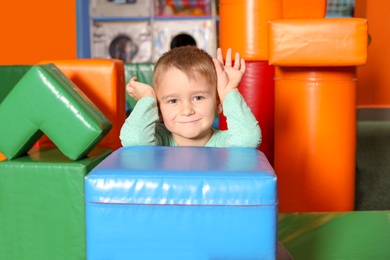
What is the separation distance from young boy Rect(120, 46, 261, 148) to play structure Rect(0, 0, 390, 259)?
0.44 ft

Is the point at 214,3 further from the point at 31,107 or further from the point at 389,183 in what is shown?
the point at 31,107

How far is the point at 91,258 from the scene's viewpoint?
1.08 meters

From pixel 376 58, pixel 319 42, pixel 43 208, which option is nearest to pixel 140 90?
pixel 43 208

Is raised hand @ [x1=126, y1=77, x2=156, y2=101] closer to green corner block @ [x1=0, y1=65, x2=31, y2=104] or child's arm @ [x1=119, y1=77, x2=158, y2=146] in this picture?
child's arm @ [x1=119, y1=77, x2=158, y2=146]

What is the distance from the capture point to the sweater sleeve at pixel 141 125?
58.0 inches

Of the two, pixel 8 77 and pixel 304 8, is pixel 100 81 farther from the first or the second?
pixel 304 8

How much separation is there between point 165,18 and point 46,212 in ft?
12.8

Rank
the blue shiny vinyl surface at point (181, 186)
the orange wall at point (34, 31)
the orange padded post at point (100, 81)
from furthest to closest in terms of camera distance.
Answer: the orange wall at point (34, 31) < the orange padded post at point (100, 81) < the blue shiny vinyl surface at point (181, 186)

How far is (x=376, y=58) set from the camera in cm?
518

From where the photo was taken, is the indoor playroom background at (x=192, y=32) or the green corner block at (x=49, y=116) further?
the indoor playroom background at (x=192, y=32)

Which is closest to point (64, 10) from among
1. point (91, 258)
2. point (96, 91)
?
point (96, 91)

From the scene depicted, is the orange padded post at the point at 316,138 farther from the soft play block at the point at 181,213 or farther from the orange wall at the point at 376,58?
the orange wall at the point at 376,58

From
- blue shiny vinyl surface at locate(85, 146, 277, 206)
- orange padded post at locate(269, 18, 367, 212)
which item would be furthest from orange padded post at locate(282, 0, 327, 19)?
blue shiny vinyl surface at locate(85, 146, 277, 206)

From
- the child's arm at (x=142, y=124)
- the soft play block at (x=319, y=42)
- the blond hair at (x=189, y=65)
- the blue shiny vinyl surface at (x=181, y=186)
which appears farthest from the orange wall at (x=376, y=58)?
the blue shiny vinyl surface at (x=181, y=186)
